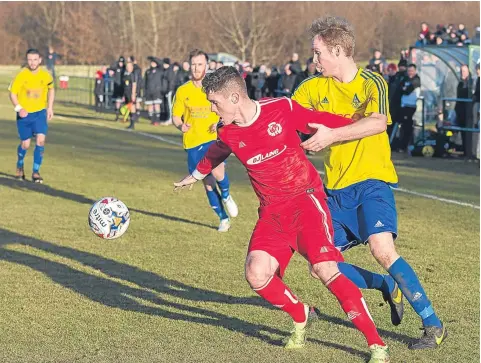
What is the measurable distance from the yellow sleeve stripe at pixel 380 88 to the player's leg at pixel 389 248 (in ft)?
1.65

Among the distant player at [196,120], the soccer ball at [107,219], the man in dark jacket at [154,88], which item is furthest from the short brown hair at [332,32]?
the man in dark jacket at [154,88]

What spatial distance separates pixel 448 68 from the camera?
72.1ft

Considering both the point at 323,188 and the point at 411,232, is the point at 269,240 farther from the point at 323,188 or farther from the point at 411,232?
the point at 411,232

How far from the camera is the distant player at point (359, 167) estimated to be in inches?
226

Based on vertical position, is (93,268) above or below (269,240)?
below

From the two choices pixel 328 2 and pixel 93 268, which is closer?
pixel 93 268

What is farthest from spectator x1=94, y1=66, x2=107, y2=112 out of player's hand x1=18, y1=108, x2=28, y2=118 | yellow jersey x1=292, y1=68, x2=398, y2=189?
yellow jersey x1=292, y1=68, x2=398, y2=189

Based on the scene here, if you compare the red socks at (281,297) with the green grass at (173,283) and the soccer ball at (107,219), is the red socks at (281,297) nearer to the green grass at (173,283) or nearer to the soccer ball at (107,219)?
the green grass at (173,283)

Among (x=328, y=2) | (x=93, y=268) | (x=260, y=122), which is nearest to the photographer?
(x=260, y=122)

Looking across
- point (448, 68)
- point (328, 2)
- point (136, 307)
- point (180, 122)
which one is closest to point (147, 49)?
point (328, 2)

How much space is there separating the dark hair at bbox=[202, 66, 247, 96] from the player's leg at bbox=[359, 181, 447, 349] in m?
1.12

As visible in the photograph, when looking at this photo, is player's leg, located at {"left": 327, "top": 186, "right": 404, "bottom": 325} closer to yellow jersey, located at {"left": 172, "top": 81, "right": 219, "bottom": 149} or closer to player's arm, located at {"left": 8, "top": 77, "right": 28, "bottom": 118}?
yellow jersey, located at {"left": 172, "top": 81, "right": 219, "bottom": 149}

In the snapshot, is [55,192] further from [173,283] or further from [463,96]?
[463,96]

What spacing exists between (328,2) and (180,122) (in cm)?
3492
